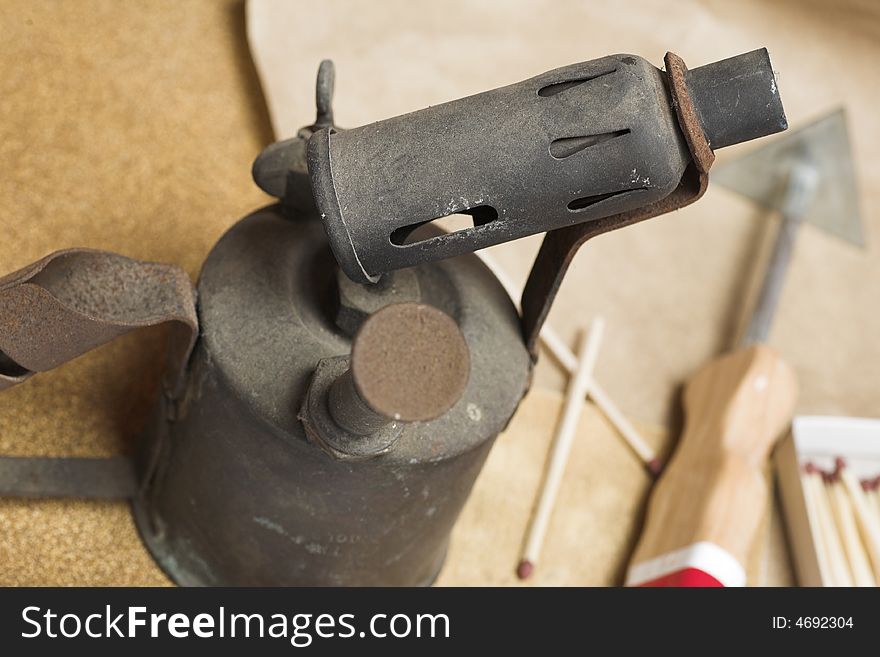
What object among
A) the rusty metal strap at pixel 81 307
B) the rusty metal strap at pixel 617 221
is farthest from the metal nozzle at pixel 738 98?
the rusty metal strap at pixel 81 307

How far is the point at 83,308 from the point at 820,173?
1597 millimetres

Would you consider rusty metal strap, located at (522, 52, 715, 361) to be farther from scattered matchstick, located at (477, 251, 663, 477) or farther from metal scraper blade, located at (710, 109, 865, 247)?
metal scraper blade, located at (710, 109, 865, 247)

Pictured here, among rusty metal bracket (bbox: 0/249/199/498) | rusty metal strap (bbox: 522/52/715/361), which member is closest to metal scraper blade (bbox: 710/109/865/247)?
rusty metal strap (bbox: 522/52/715/361)

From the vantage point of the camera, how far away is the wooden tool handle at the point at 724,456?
1.68 metres

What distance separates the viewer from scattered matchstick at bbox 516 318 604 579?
1.71m

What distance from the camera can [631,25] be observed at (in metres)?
2.29

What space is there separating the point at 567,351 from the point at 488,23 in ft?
2.36

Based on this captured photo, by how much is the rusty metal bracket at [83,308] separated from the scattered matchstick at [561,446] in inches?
26.3

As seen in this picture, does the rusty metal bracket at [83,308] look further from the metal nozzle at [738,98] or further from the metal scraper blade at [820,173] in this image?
the metal scraper blade at [820,173]

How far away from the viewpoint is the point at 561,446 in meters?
1.80

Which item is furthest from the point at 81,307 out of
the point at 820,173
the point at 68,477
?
the point at 820,173

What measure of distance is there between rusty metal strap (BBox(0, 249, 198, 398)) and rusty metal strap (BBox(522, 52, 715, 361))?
406mm

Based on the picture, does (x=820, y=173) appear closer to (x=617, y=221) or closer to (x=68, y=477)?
(x=617, y=221)
